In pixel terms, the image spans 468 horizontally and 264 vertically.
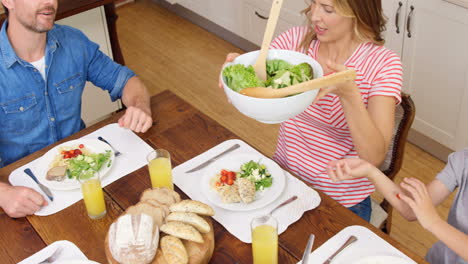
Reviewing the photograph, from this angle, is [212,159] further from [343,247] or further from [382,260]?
[382,260]

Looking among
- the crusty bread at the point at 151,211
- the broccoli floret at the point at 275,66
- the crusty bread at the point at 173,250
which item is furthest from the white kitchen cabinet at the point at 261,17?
the crusty bread at the point at 173,250

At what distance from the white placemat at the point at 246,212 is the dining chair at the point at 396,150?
15.8 inches

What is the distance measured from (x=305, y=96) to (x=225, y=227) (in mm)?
428

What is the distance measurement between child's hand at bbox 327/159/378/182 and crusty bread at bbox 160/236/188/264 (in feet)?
1.68

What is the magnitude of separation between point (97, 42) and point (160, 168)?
1.70 metres

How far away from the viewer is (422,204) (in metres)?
1.44

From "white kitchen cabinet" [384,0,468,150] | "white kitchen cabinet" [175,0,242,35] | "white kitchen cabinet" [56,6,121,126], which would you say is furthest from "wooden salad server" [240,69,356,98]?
"white kitchen cabinet" [175,0,242,35]

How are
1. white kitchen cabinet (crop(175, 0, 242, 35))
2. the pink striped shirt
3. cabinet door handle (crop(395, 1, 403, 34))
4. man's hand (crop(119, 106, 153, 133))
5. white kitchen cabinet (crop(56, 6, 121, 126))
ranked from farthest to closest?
white kitchen cabinet (crop(175, 0, 242, 35)), white kitchen cabinet (crop(56, 6, 121, 126)), cabinet door handle (crop(395, 1, 403, 34)), man's hand (crop(119, 106, 153, 133)), the pink striped shirt

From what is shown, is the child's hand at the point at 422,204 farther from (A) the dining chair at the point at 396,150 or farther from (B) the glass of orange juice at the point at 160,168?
(B) the glass of orange juice at the point at 160,168

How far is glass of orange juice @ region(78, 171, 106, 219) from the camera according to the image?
149 centimetres

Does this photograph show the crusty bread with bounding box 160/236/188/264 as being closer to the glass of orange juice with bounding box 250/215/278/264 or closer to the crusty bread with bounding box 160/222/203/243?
the crusty bread with bounding box 160/222/203/243

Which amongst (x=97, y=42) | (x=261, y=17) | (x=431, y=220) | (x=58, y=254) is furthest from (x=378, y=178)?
(x=261, y=17)

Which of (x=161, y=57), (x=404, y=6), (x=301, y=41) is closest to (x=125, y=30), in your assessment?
(x=161, y=57)

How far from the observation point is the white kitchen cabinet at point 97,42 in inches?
116
